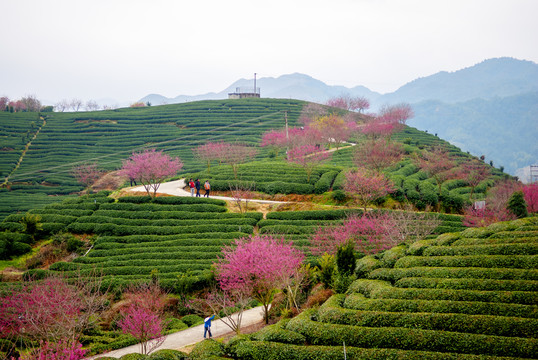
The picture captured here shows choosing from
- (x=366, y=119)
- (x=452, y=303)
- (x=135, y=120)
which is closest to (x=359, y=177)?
(x=452, y=303)

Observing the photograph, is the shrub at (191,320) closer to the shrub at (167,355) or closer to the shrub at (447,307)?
the shrub at (167,355)

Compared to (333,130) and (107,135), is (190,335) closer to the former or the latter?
(333,130)

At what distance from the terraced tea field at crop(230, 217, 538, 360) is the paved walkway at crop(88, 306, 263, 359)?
642cm

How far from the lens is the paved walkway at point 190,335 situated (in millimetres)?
18688

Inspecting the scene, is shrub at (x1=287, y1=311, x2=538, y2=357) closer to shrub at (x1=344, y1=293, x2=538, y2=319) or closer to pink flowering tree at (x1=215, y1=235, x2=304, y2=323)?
shrub at (x1=344, y1=293, x2=538, y2=319)

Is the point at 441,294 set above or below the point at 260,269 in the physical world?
above

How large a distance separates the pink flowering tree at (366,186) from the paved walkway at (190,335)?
12.9 meters

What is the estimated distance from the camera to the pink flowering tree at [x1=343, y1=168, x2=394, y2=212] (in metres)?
30.5

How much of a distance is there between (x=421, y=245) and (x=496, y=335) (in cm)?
726

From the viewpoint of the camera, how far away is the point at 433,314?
1281cm

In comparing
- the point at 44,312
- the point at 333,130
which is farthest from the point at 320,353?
the point at 333,130

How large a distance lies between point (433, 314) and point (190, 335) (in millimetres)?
12889

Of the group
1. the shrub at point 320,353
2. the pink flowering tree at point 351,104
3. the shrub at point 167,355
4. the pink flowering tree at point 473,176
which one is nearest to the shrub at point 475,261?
the shrub at point 320,353

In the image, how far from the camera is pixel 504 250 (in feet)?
52.4
